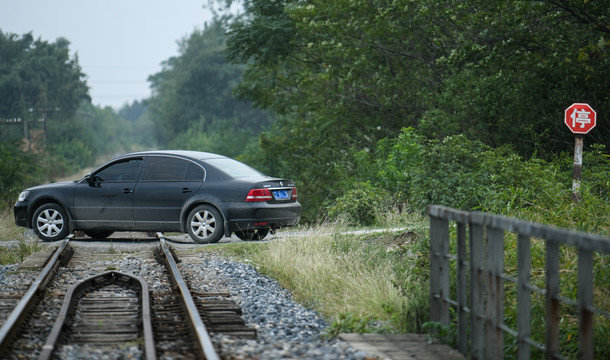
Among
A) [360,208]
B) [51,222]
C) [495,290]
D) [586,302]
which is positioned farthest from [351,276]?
[360,208]

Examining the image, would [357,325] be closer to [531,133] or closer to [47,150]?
[531,133]

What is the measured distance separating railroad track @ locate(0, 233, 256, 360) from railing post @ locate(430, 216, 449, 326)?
58.1 inches

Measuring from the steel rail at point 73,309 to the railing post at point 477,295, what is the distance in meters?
2.18

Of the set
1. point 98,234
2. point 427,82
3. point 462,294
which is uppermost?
point 427,82

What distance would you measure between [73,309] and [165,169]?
6277 millimetres

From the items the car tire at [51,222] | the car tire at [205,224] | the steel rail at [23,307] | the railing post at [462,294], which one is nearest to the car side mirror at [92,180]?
the car tire at [51,222]

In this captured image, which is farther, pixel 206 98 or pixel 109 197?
pixel 206 98

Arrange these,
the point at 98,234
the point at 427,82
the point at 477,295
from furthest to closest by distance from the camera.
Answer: the point at 427,82 → the point at 98,234 → the point at 477,295

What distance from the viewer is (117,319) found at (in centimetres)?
656

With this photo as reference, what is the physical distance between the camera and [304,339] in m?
5.96

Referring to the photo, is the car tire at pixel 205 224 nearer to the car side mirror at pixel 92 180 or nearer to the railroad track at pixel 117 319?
the car side mirror at pixel 92 180

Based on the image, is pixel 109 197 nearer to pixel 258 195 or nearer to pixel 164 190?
pixel 164 190

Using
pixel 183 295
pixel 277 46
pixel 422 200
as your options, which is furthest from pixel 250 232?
pixel 277 46

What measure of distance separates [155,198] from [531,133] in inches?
445
